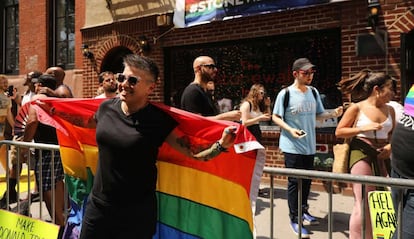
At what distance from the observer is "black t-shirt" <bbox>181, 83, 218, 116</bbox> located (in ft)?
13.0

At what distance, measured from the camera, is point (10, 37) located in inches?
508

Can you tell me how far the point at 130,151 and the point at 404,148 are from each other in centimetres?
166

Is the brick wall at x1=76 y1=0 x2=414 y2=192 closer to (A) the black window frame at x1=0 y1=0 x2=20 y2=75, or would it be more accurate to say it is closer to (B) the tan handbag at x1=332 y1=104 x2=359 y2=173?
(B) the tan handbag at x1=332 y1=104 x2=359 y2=173

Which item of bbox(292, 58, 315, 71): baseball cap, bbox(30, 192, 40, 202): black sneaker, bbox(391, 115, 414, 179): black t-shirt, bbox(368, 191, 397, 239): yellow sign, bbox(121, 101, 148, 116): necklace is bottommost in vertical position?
bbox(30, 192, 40, 202): black sneaker

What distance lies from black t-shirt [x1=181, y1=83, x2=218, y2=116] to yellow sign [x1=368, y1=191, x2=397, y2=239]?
1.60 metres

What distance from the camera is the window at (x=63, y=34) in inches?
447

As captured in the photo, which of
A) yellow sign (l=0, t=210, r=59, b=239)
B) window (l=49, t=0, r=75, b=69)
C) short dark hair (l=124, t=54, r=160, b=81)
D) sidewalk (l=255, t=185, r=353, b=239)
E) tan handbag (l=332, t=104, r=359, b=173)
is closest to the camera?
short dark hair (l=124, t=54, r=160, b=81)

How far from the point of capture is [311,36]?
23.1 ft

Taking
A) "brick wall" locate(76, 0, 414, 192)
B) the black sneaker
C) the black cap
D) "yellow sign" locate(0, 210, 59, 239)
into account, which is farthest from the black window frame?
"yellow sign" locate(0, 210, 59, 239)

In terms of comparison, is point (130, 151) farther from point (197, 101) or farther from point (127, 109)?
point (197, 101)

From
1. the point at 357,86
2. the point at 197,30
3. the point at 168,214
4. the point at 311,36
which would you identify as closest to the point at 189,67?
the point at 197,30

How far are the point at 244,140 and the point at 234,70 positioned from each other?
5.58 m

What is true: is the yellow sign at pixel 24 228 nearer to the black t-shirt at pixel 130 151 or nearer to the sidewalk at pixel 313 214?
the black t-shirt at pixel 130 151

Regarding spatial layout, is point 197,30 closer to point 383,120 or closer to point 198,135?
point 383,120
